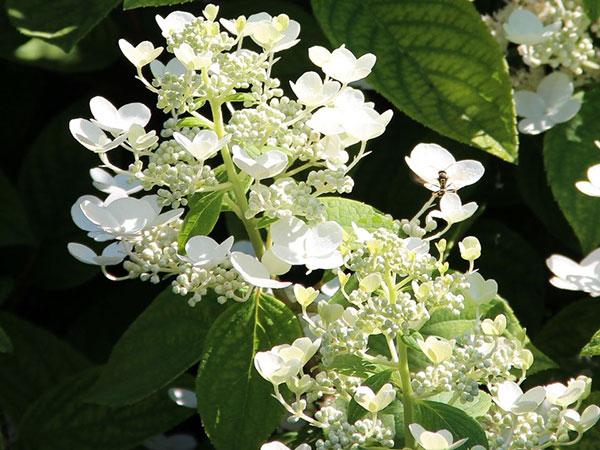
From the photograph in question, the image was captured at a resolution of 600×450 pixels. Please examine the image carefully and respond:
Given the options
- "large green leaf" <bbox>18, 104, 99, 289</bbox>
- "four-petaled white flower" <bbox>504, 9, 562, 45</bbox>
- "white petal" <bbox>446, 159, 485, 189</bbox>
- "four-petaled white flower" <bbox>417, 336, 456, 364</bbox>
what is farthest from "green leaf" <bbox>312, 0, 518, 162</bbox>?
"large green leaf" <bbox>18, 104, 99, 289</bbox>

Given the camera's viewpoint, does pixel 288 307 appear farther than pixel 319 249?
Yes

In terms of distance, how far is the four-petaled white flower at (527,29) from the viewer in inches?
45.6

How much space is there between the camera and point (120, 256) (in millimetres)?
928

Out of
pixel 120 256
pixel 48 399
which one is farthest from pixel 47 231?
pixel 120 256

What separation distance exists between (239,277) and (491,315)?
320 mm

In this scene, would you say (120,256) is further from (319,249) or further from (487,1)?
(487,1)

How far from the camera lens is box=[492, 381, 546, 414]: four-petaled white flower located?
2.45 ft

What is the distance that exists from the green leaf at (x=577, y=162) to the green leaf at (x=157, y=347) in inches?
17.2

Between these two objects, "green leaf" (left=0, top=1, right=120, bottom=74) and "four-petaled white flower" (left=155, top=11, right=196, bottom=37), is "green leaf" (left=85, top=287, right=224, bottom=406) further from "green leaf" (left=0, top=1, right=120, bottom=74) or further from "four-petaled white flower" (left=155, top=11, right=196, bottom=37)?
"green leaf" (left=0, top=1, right=120, bottom=74)

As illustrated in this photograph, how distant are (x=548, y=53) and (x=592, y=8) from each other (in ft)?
0.26

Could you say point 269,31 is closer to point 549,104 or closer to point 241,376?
point 241,376

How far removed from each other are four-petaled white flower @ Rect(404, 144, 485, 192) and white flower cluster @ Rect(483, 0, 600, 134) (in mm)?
323

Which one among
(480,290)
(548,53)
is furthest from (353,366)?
(548,53)

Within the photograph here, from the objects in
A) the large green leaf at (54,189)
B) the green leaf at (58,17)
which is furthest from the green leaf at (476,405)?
the large green leaf at (54,189)
